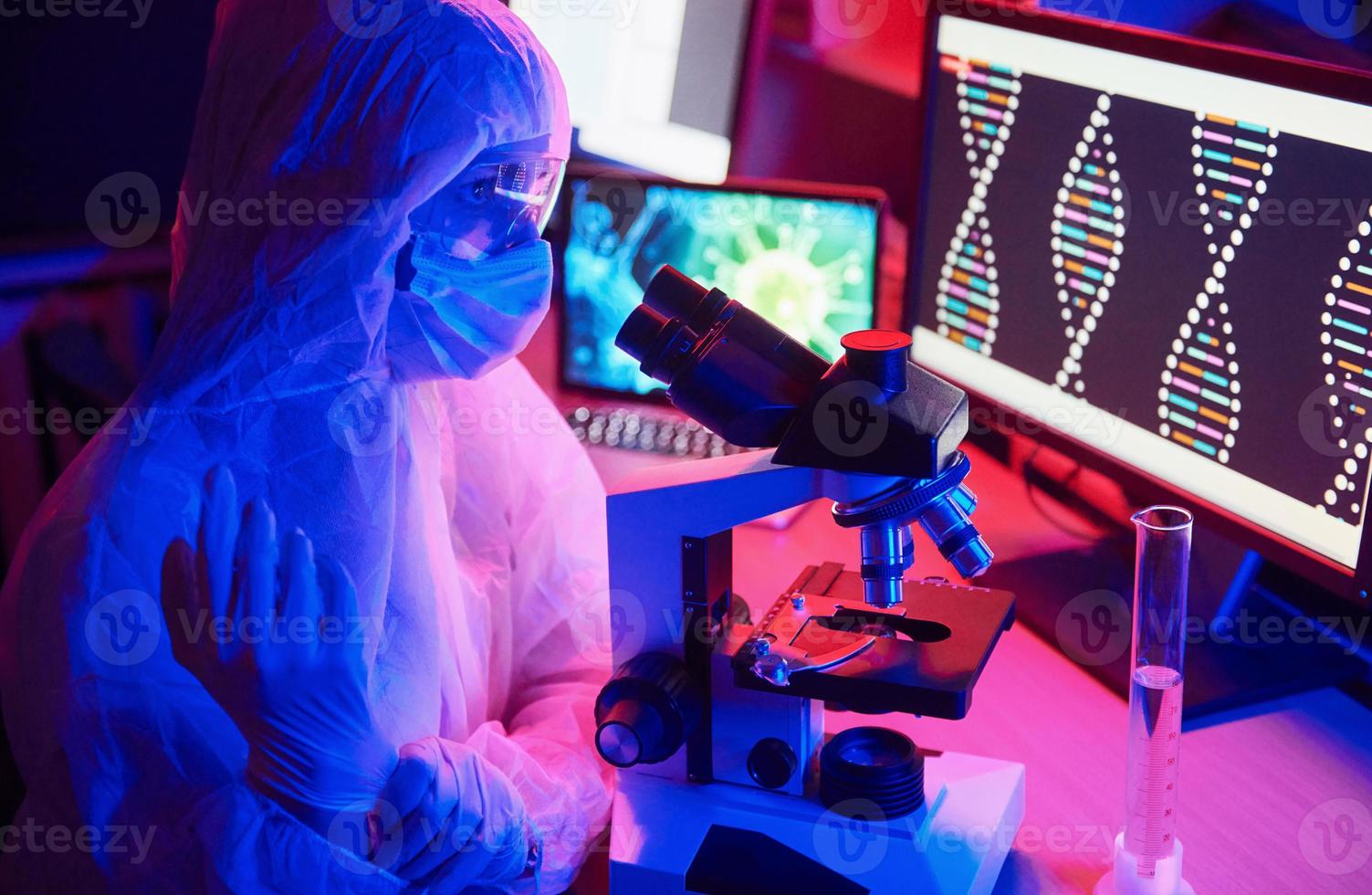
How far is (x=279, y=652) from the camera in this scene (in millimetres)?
858

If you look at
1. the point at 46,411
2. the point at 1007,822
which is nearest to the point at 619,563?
the point at 1007,822

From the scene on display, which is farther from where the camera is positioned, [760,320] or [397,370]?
[397,370]

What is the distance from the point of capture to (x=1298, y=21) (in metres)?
1.37

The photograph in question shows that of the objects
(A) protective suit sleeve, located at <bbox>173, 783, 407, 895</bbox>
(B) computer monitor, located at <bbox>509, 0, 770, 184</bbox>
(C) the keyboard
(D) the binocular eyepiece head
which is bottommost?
(A) protective suit sleeve, located at <bbox>173, 783, 407, 895</bbox>

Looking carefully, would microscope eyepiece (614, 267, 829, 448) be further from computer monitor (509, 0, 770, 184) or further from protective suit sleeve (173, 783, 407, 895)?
computer monitor (509, 0, 770, 184)

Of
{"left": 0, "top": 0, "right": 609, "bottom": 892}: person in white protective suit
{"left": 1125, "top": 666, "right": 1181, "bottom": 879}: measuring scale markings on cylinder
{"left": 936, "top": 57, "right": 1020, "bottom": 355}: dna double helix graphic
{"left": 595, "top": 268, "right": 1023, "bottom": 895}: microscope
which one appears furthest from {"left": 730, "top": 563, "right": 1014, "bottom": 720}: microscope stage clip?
{"left": 936, "top": 57, "right": 1020, "bottom": 355}: dna double helix graphic

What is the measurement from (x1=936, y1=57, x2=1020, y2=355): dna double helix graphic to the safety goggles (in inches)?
22.0

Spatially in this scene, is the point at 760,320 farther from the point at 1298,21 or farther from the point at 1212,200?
the point at 1298,21

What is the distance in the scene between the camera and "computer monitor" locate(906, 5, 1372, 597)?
3.16 ft

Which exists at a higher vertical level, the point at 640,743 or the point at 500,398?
the point at 500,398

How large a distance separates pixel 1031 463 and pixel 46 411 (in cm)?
128

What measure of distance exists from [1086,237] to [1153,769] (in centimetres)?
58

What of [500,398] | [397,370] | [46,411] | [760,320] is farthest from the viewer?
[46,411]

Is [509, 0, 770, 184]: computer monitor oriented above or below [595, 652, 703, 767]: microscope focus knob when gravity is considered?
above
